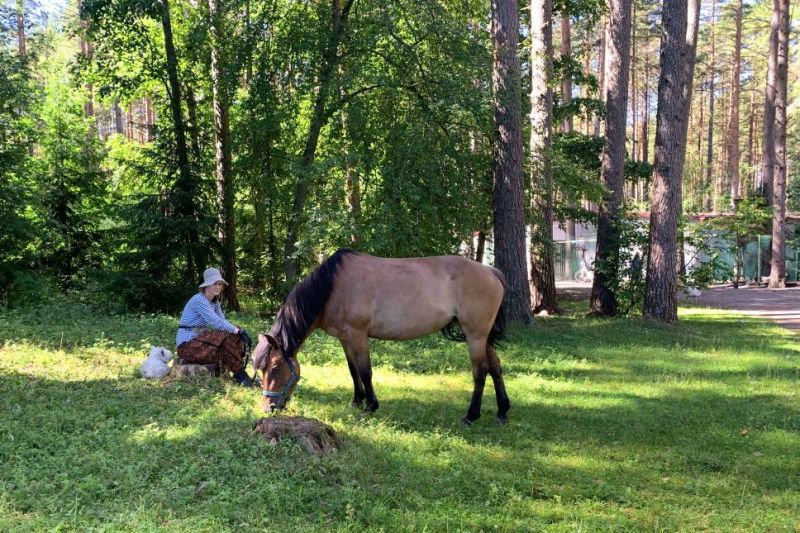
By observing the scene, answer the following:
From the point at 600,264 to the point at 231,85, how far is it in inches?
359

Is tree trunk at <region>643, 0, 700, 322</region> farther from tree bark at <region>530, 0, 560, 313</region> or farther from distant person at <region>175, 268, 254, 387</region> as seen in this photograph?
distant person at <region>175, 268, 254, 387</region>

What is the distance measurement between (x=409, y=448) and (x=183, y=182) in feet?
34.0

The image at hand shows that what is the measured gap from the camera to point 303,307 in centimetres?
630

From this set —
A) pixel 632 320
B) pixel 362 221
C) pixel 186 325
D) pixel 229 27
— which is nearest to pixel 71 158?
pixel 229 27

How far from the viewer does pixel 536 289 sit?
1575 cm

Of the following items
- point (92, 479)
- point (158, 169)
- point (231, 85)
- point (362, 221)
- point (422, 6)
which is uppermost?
point (422, 6)

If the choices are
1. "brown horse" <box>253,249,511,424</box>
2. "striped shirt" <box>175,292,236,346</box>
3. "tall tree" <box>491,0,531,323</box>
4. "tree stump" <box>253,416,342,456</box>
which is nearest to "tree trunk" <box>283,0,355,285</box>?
"tall tree" <box>491,0,531,323</box>

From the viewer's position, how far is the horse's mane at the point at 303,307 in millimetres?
6152

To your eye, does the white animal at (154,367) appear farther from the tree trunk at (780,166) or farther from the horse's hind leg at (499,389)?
the tree trunk at (780,166)

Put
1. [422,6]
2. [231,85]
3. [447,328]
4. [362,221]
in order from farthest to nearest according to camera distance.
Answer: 1. [231,85]
2. [422,6]
3. [362,221]
4. [447,328]

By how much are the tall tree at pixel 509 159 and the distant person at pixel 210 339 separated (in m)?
5.81

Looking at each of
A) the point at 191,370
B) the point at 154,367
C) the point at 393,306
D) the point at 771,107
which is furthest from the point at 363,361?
Result: the point at 771,107

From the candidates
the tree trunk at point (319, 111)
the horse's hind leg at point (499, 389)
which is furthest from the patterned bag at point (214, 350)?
the tree trunk at point (319, 111)

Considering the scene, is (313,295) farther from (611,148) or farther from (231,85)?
(611,148)
